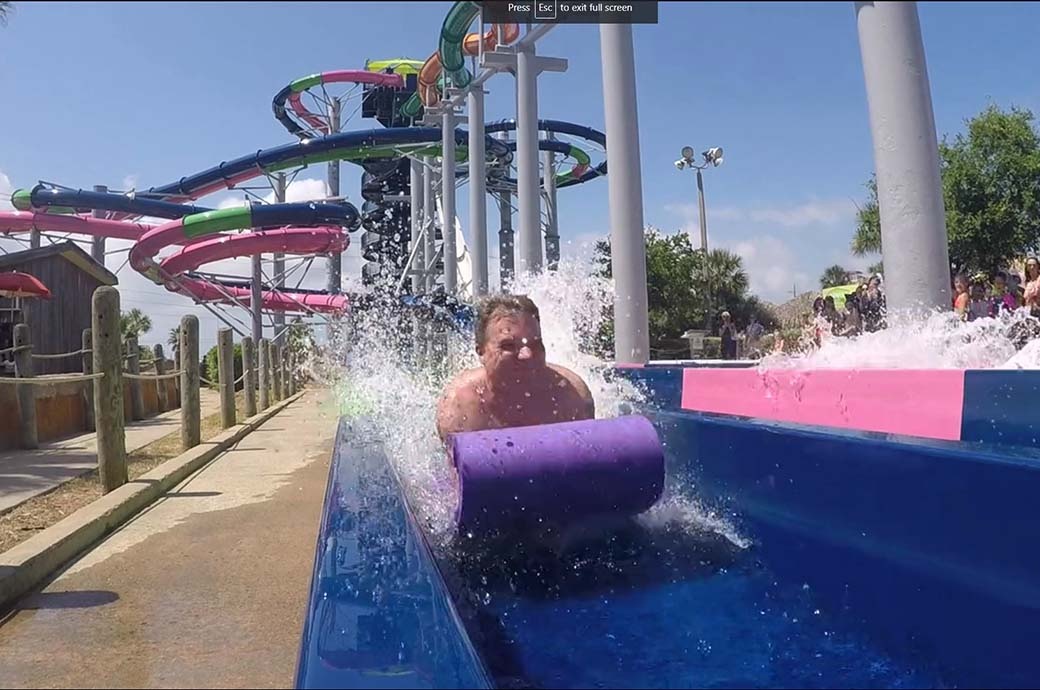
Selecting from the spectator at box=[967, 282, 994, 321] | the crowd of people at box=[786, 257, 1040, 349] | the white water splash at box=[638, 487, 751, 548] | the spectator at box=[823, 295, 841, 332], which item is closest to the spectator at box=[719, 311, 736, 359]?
the spectator at box=[823, 295, 841, 332]

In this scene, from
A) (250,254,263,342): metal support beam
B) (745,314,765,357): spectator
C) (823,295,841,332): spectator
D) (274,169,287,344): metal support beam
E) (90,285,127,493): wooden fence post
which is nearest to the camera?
(90,285,127,493): wooden fence post

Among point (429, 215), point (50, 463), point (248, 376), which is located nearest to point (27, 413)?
point (50, 463)

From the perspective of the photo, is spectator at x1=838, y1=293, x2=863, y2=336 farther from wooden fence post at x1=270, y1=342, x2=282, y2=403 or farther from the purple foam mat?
wooden fence post at x1=270, y1=342, x2=282, y2=403

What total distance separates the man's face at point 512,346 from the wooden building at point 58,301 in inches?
496

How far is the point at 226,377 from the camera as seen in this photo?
354 inches

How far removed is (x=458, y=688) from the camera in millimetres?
1128

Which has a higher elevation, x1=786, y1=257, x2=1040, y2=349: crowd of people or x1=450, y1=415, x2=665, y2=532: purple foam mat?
→ x1=786, y1=257, x2=1040, y2=349: crowd of people

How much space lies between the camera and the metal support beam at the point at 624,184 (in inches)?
286

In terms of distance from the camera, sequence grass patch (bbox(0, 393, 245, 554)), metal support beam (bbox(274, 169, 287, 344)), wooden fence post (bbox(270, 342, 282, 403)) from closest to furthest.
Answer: grass patch (bbox(0, 393, 245, 554)) → wooden fence post (bbox(270, 342, 282, 403)) → metal support beam (bbox(274, 169, 287, 344))

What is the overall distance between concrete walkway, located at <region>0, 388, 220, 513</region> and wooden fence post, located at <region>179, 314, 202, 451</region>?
2.29 feet

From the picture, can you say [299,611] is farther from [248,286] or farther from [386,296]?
[248,286]

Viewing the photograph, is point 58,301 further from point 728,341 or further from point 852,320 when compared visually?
point 852,320

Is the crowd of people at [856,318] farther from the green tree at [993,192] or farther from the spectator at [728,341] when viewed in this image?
the green tree at [993,192]

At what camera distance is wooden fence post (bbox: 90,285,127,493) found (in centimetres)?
444
